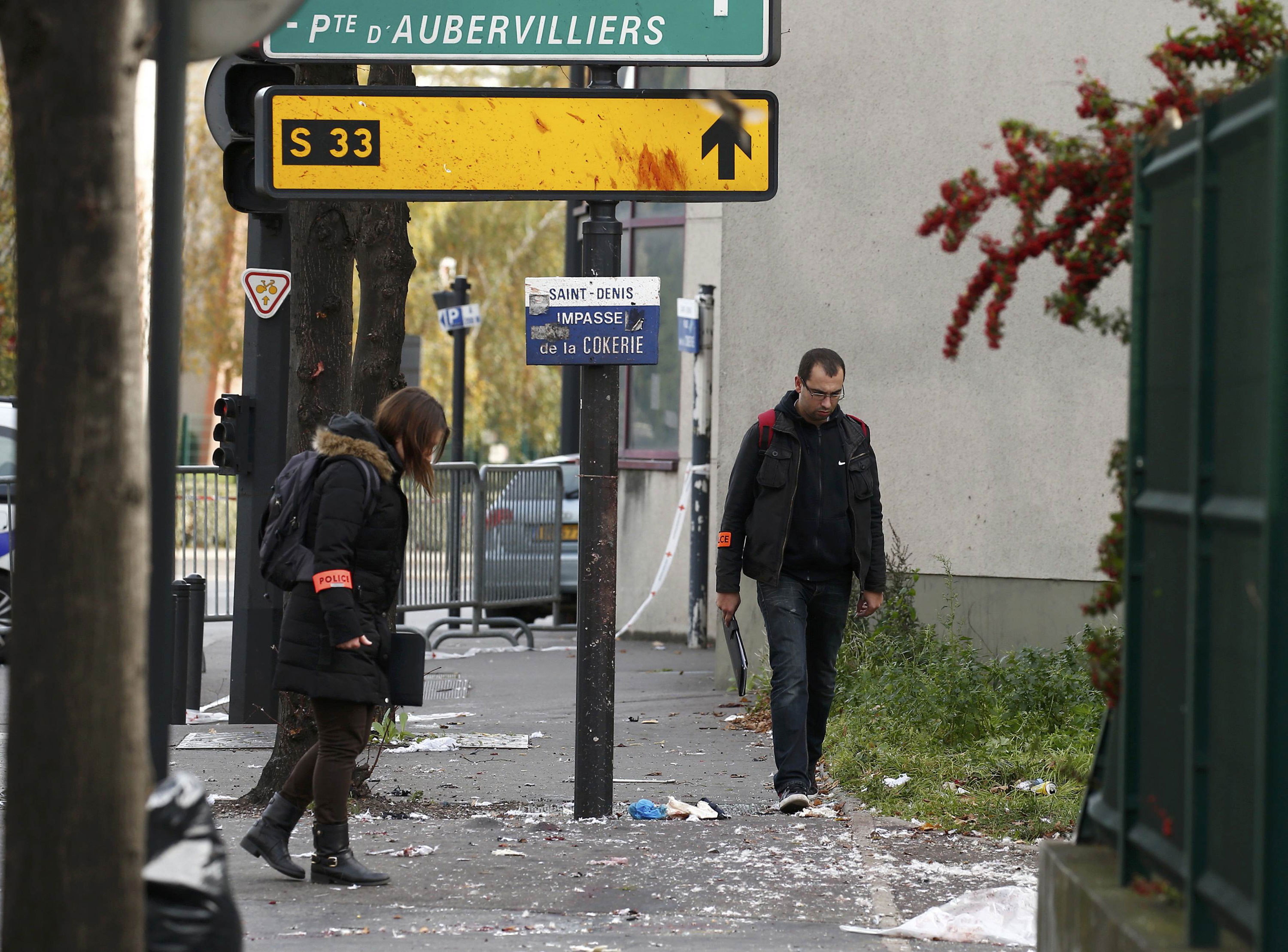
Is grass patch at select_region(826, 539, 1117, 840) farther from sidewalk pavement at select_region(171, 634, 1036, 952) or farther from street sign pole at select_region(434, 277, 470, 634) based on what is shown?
street sign pole at select_region(434, 277, 470, 634)

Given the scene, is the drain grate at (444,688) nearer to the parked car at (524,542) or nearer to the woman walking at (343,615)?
the parked car at (524,542)

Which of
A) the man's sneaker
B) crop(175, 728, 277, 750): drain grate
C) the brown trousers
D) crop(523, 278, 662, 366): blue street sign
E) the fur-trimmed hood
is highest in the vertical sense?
crop(523, 278, 662, 366): blue street sign

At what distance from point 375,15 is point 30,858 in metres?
4.26

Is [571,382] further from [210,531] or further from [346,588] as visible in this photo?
[346,588]

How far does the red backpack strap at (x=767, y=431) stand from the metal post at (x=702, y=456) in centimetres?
564

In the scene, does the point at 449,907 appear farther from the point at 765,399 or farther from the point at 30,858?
the point at 765,399

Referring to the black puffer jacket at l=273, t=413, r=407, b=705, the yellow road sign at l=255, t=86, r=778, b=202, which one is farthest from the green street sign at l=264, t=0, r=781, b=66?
the black puffer jacket at l=273, t=413, r=407, b=705

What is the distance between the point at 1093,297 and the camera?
31.6 feet

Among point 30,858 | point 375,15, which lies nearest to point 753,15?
point 375,15

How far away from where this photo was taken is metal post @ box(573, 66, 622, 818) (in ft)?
21.6

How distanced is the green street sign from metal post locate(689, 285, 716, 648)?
684cm

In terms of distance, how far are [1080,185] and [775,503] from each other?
12.0 ft

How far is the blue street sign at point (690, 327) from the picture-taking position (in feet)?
43.2

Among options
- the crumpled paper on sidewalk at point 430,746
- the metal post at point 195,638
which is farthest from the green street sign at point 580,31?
the metal post at point 195,638
